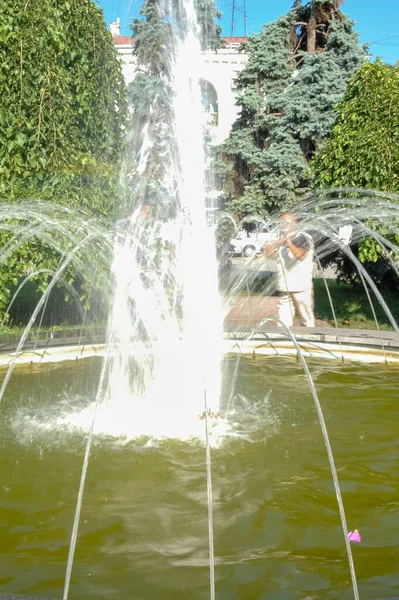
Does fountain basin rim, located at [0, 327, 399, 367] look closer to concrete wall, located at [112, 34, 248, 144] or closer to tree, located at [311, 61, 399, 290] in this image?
tree, located at [311, 61, 399, 290]

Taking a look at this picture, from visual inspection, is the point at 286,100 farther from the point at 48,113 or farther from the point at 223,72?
the point at 223,72

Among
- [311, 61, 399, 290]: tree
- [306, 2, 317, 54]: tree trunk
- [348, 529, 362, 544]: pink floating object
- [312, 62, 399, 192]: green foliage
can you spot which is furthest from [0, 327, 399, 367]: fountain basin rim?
[306, 2, 317, 54]: tree trunk

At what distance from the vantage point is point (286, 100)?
16828 millimetres

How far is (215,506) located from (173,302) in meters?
4.67

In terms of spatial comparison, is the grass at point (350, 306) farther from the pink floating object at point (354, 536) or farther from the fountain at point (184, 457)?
the pink floating object at point (354, 536)

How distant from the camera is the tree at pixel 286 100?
643 inches

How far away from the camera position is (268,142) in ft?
58.2

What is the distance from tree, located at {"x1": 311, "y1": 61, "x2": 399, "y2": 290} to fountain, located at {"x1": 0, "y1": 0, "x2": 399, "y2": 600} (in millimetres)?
898

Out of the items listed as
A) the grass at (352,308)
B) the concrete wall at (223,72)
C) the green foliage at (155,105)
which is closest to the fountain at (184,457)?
the grass at (352,308)

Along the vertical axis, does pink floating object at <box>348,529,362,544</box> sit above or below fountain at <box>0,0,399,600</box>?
above

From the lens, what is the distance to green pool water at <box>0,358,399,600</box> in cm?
320

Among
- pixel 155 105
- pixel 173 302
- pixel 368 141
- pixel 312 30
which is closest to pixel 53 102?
pixel 173 302

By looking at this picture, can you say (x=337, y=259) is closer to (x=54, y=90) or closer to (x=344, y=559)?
(x=54, y=90)

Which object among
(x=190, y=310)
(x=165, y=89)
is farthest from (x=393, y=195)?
A: (x=165, y=89)
